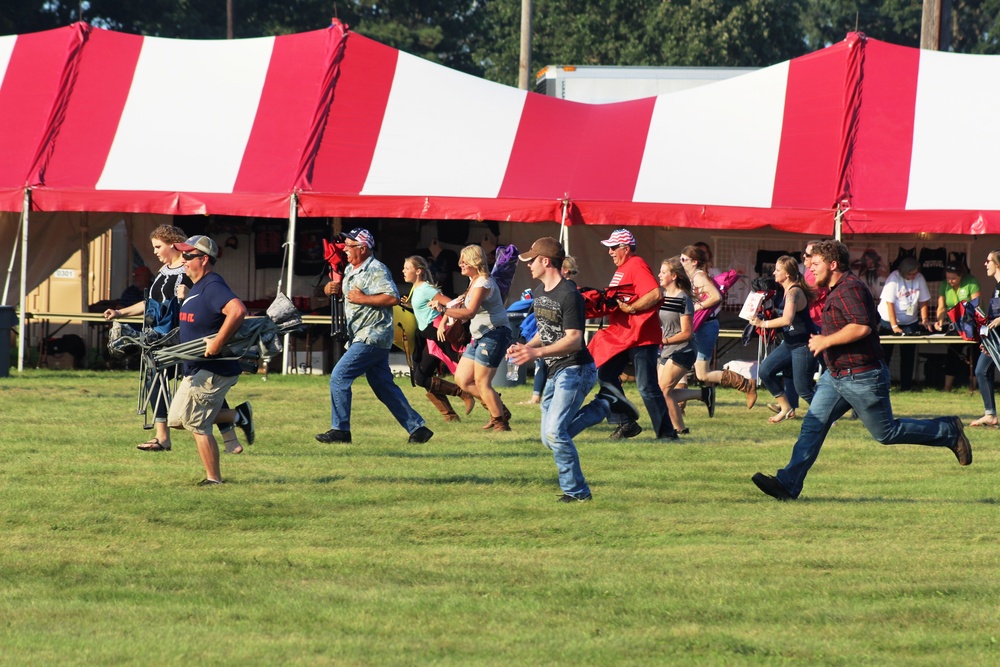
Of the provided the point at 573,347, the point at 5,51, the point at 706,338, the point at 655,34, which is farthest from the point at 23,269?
the point at 655,34

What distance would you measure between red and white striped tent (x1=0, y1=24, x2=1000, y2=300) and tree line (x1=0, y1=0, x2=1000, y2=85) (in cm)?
2751

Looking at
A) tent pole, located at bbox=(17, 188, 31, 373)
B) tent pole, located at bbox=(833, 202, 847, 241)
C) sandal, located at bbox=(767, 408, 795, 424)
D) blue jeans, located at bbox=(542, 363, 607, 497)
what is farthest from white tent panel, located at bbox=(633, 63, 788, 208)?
blue jeans, located at bbox=(542, 363, 607, 497)

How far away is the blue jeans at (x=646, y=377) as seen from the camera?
35.1 feet

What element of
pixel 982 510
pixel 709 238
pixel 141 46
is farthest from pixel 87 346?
pixel 982 510

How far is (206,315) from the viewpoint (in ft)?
28.1

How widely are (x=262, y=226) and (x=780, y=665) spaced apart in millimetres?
15466

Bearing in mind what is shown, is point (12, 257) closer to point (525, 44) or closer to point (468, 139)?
point (468, 139)

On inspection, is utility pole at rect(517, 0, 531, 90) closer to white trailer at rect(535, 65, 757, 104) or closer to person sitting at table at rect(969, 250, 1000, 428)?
white trailer at rect(535, 65, 757, 104)

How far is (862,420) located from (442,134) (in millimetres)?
10016

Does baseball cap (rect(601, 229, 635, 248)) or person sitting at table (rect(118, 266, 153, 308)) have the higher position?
baseball cap (rect(601, 229, 635, 248))

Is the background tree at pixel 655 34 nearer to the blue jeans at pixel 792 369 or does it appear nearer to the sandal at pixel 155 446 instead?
the blue jeans at pixel 792 369

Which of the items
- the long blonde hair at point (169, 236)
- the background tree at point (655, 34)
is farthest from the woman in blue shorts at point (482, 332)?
the background tree at point (655, 34)

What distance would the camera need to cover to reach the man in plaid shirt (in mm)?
8094

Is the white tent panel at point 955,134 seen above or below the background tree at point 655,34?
below
